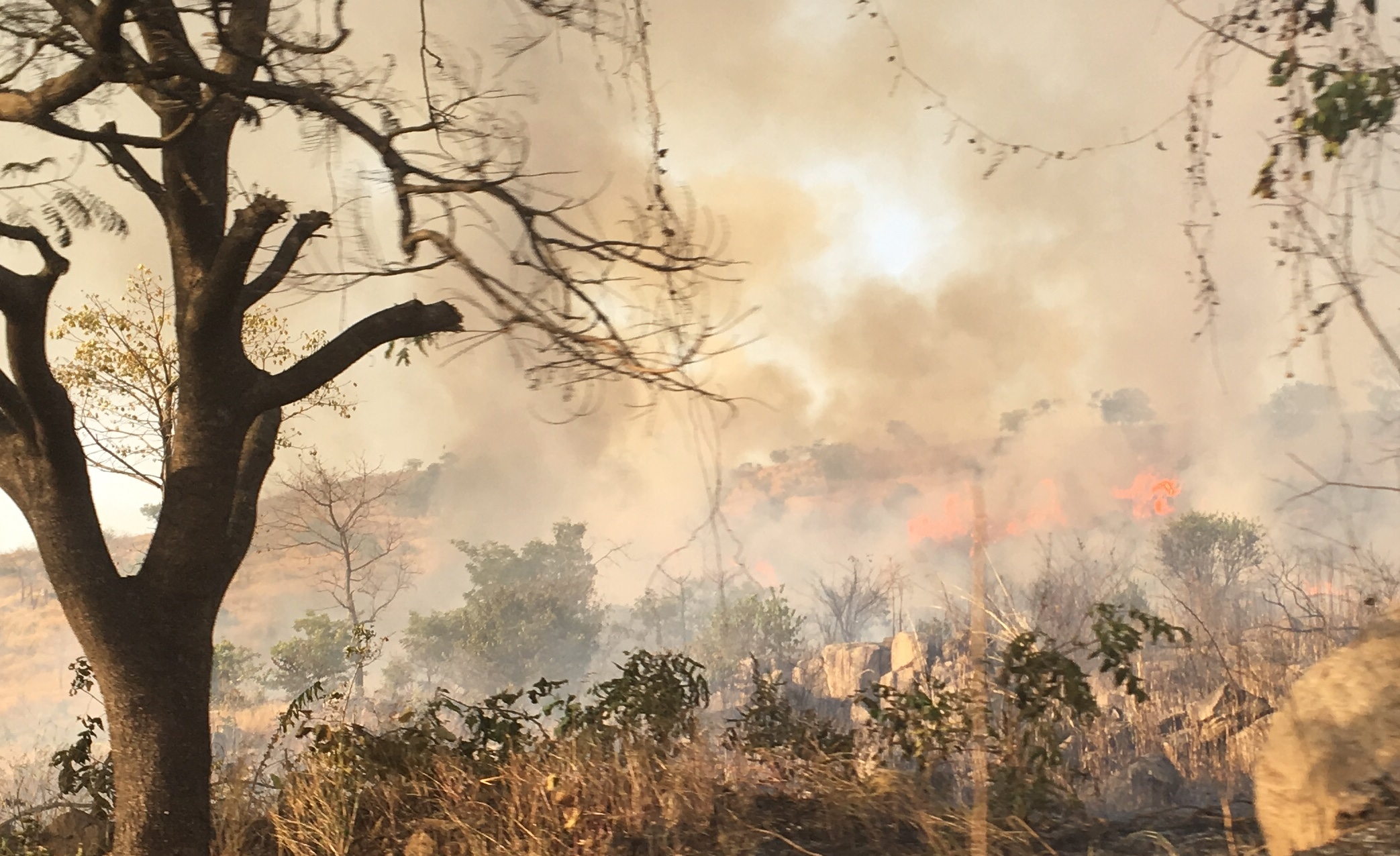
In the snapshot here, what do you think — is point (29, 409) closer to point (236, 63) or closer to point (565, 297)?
point (236, 63)

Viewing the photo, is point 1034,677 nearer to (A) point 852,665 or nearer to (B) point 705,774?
(B) point 705,774

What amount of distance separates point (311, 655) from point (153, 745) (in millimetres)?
19754

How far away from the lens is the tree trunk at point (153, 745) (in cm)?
378

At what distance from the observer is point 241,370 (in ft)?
13.2

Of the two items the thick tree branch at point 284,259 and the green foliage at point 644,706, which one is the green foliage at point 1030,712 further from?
the thick tree branch at point 284,259

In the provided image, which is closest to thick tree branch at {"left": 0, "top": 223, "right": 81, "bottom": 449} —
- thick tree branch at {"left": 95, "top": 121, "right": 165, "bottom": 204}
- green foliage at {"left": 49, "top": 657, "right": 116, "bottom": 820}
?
thick tree branch at {"left": 95, "top": 121, "right": 165, "bottom": 204}

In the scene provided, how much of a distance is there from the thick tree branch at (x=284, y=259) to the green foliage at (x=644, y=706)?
240cm

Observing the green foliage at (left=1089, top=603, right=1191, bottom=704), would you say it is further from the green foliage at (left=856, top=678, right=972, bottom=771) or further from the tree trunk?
the tree trunk

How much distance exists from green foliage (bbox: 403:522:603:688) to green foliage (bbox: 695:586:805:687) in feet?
13.0

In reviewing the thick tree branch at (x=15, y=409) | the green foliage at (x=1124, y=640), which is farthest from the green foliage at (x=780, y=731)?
the thick tree branch at (x=15, y=409)

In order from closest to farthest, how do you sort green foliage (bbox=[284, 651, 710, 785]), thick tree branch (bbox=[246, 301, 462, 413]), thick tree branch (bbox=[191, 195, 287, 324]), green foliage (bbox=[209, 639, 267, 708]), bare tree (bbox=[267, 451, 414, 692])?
thick tree branch (bbox=[191, 195, 287, 324]) → thick tree branch (bbox=[246, 301, 462, 413]) → green foliage (bbox=[284, 651, 710, 785]) → bare tree (bbox=[267, 451, 414, 692]) → green foliage (bbox=[209, 639, 267, 708])

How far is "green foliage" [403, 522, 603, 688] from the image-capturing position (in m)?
24.2

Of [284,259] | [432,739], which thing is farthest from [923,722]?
[284,259]

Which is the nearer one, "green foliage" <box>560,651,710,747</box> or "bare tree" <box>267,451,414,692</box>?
"green foliage" <box>560,651,710,747</box>
